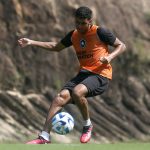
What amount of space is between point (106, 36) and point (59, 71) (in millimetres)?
9514

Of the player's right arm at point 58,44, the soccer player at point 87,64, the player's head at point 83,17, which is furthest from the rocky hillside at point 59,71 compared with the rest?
the player's head at point 83,17

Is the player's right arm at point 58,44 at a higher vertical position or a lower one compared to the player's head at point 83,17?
lower

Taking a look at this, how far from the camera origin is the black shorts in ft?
35.0

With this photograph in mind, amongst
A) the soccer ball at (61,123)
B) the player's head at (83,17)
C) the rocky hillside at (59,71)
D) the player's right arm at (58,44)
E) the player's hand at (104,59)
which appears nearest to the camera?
the player's hand at (104,59)

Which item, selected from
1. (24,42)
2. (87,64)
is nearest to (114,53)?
(87,64)

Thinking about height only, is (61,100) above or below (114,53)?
below

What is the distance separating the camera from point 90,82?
35.0ft

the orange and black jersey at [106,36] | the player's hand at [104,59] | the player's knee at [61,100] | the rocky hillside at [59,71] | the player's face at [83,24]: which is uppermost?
the player's face at [83,24]

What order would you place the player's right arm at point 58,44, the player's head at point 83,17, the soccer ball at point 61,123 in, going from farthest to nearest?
the player's right arm at point 58,44 → the player's head at point 83,17 → the soccer ball at point 61,123

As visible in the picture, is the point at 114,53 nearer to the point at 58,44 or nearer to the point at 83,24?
the point at 83,24

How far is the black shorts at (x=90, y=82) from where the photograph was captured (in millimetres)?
10656

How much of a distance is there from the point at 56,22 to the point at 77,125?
3.12 meters

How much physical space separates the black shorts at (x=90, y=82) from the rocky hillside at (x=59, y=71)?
7.55 m

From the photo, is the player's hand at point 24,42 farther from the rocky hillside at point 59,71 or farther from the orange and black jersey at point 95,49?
the rocky hillside at point 59,71
